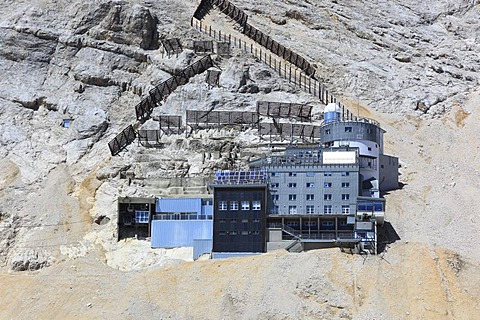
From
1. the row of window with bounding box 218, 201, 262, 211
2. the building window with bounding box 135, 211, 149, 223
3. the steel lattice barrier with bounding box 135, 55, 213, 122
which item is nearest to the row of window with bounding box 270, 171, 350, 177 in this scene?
the row of window with bounding box 218, 201, 262, 211

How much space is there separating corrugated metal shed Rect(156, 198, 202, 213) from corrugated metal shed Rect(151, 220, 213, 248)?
1.60 metres

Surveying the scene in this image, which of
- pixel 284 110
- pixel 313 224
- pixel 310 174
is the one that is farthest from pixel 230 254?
pixel 284 110

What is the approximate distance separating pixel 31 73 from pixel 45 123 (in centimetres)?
780

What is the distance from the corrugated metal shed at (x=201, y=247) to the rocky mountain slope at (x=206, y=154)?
7.01 ft

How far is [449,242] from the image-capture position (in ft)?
233

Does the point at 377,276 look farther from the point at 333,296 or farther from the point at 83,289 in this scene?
the point at 83,289

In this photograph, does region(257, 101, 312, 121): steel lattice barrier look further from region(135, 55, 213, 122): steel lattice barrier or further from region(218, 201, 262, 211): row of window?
region(218, 201, 262, 211): row of window

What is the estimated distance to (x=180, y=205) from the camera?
7500cm

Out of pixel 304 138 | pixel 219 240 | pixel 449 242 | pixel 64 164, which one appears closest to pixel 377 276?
pixel 449 242

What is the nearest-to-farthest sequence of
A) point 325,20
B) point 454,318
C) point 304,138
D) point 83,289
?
point 454,318 → point 83,289 → point 304,138 → point 325,20

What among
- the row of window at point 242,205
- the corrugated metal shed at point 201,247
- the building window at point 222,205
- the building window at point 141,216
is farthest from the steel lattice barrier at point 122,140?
A: the corrugated metal shed at point 201,247

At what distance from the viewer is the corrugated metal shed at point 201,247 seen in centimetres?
7181

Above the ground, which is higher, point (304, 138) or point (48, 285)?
point (304, 138)

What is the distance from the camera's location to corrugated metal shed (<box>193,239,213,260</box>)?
7181 cm
